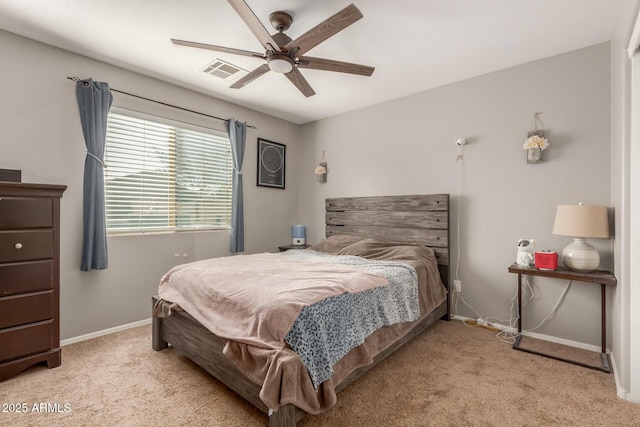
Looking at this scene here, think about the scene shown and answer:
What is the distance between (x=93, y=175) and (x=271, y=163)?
2.17 meters

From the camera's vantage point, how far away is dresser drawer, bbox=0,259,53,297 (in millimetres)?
2035

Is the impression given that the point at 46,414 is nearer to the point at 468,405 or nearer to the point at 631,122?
the point at 468,405

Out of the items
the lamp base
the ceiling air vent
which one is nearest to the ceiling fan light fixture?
the ceiling air vent

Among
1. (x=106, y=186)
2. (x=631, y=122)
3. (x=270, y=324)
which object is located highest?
(x=631, y=122)

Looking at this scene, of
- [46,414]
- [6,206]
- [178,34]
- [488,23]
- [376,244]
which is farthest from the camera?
[376,244]

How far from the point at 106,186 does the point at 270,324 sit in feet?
7.84

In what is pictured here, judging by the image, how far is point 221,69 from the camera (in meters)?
3.01

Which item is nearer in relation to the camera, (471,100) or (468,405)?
(468,405)

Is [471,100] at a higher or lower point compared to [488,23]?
lower

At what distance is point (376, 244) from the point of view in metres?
3.42

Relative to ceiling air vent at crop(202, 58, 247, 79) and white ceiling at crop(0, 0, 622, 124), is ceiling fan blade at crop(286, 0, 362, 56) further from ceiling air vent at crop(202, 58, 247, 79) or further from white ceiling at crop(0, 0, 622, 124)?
ceiling air vent at crop(202, 58, 247, 79)

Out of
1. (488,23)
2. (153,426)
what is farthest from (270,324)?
(488,23)

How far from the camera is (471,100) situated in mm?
3191

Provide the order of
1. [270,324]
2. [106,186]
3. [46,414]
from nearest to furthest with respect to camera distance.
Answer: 1. [270,324]
2. [46,414]
3. [106,186]
